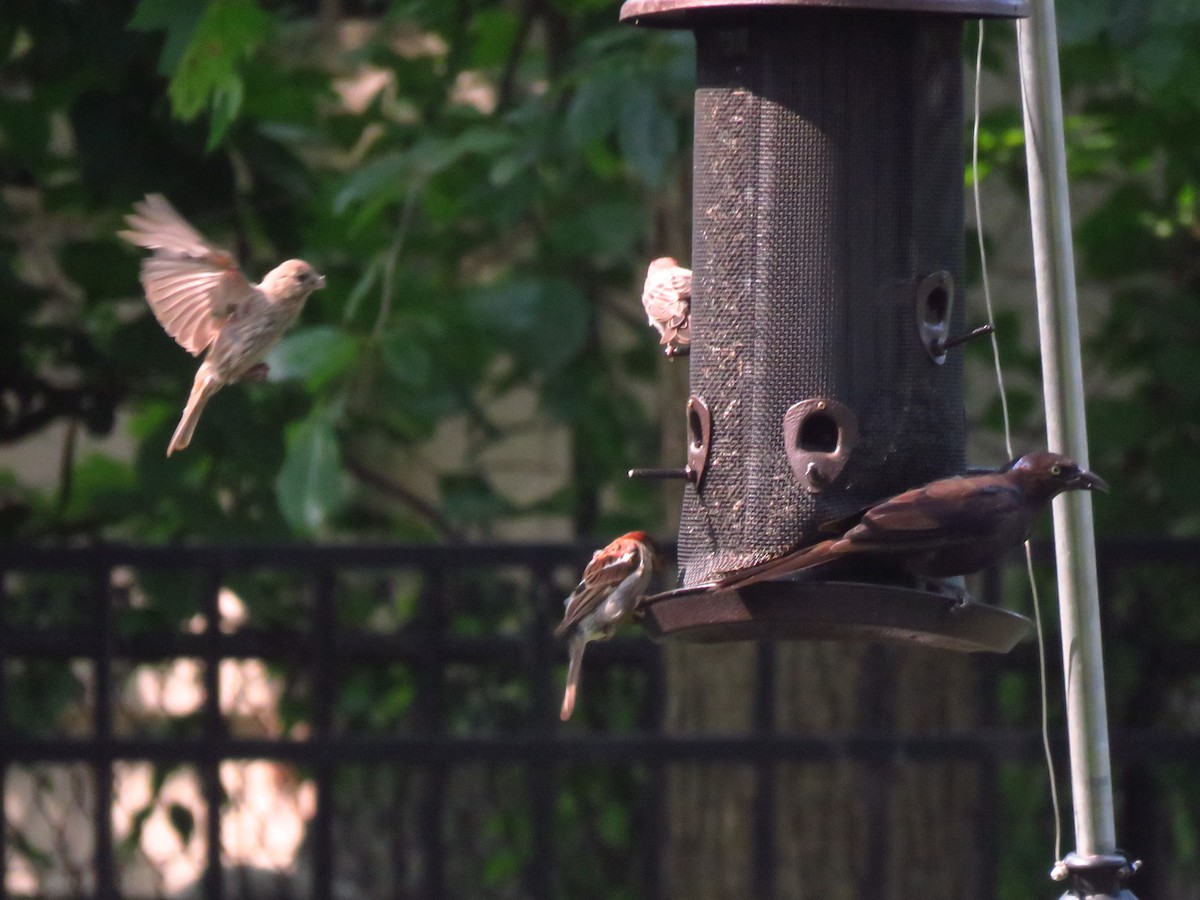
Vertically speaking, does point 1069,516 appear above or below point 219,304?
below

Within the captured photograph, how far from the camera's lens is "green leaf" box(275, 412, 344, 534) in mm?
4855

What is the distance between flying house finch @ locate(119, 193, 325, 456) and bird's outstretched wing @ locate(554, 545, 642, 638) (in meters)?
0.99

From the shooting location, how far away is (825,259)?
3.79m

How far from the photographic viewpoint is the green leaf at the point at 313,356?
4.91 metres

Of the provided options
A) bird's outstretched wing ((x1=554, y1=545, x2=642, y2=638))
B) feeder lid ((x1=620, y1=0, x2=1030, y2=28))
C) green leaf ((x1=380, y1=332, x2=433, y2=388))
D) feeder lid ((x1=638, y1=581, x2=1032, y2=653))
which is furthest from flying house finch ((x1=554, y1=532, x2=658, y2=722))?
green leaf ((x1=380, y1=332, x2=433, y2=388))

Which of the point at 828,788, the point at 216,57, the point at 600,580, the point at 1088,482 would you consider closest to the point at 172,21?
the point at 216,57

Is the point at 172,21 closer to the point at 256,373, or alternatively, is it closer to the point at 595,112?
the point at 256,373

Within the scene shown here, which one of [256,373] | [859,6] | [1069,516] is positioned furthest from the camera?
[256,373]

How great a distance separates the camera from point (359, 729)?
6.74 metres

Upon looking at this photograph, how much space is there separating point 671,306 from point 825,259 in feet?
2.31

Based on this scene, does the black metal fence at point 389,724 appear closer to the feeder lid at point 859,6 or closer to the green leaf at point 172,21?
the green leaf at point 172,21

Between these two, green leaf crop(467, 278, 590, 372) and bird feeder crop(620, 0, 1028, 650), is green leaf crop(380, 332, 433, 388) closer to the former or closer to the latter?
green leaf crop(467, 278, 590, 372)

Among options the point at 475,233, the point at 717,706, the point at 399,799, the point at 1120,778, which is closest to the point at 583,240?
the point at 475,233

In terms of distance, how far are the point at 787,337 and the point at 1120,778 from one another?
3448 millimetres
